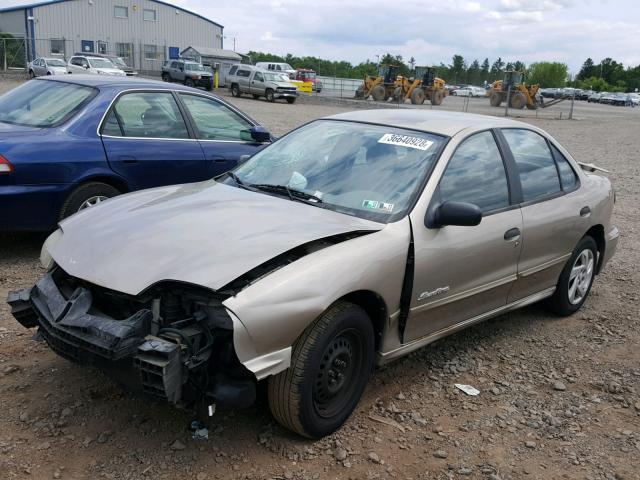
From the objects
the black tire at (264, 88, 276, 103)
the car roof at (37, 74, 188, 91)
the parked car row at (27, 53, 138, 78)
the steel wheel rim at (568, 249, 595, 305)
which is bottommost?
the black tire at (264, 88, 276, 103)

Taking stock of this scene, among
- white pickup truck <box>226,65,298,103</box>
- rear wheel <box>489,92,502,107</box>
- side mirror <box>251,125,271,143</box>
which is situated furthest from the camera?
rear wheel <box>489,92,502,107</box>

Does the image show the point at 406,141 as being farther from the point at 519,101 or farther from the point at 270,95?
the point at 519,101

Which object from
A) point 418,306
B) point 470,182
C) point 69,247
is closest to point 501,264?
point 470,182

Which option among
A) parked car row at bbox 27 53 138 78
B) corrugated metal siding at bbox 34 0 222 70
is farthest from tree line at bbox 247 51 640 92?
parked car row at bbox 27 53 138 78

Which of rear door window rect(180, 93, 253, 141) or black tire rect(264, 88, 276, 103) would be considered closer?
rear door window rect(180, 93, 253, 141)

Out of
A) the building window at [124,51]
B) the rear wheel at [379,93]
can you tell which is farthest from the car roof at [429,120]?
the building window at [124,51]

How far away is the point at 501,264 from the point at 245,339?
2.09 metres

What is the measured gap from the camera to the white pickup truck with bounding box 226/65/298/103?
34000 mm

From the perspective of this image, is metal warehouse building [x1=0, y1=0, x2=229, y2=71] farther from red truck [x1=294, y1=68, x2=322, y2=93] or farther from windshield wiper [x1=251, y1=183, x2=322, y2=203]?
windshield wiper [x1=251, y1=183, x2=322, y2=203]

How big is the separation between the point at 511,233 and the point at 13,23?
211ft

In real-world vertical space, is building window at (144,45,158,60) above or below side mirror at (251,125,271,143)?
above

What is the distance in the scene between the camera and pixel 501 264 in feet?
13.6

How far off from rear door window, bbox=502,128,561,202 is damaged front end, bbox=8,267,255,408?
253cm

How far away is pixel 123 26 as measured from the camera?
58656 mm
